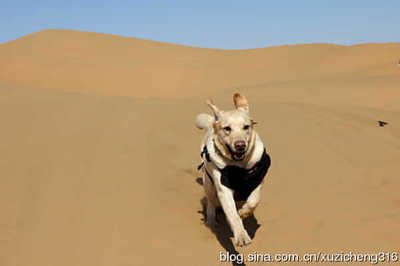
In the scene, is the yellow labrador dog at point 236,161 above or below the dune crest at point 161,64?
below

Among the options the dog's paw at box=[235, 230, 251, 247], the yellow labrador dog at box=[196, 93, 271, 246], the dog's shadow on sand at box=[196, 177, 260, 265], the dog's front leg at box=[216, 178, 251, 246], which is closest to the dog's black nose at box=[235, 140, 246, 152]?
the yellow labrador dog at box=[196, 93, 271, 246]

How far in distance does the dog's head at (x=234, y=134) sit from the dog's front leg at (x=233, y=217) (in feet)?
1.11

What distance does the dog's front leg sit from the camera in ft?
12.3

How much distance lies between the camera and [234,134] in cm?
406

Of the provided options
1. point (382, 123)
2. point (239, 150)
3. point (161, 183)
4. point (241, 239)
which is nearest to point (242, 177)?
point (239, 150)

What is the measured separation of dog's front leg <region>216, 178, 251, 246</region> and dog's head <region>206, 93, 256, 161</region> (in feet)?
1.11

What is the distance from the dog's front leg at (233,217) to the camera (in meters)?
3.75

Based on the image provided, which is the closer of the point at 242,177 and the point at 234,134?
the point at 234,134

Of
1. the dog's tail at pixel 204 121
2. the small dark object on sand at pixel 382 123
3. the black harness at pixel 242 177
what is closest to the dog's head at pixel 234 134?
the black harness at pixel 242 177

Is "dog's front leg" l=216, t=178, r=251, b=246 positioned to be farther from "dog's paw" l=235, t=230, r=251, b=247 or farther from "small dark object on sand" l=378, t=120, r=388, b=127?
"small dark object on sand" l=378, t=120, r=388, b=127

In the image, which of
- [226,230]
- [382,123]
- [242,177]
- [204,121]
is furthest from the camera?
[382,123]

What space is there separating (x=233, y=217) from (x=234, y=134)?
0.77 meters

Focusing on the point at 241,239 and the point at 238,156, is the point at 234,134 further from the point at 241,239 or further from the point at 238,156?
the point at 241,239

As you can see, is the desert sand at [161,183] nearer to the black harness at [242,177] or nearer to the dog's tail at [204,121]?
the black harness at [242,177]
